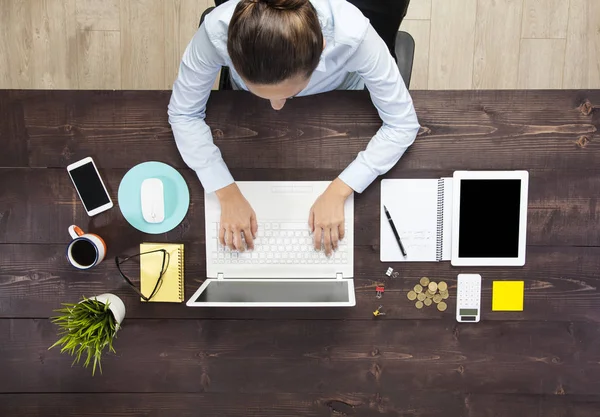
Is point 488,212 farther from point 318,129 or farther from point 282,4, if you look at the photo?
point 282,4

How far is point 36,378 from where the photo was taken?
1222 millimetres

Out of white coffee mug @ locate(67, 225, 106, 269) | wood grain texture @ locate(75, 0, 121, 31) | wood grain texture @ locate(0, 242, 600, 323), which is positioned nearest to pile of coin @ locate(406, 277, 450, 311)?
wood grain texture @ locate(0, 242, 600, 323)

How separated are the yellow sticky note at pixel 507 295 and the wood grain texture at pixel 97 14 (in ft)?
4.95

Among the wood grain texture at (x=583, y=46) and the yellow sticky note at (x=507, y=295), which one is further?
the wood grain texture at (x=583, y=46)

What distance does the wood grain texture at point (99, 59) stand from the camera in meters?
1.66

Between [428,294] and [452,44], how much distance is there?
96 cm

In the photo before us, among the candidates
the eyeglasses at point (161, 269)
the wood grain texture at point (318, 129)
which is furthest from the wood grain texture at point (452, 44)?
the eyeglasses at point (161, 269)

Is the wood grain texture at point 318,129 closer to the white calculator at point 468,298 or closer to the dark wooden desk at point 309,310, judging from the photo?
the dark wooden desk at point 309,310

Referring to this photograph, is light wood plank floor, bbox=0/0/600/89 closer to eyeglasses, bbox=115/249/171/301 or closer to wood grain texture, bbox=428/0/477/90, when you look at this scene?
wood grain texture, bbox=428/0/477/90

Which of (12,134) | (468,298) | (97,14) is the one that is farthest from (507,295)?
(97,14)

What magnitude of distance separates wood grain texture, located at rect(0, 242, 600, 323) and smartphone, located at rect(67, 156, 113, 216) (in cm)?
6

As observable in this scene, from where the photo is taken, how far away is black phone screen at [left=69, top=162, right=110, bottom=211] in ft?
3.84

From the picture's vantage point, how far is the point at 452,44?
1652mm

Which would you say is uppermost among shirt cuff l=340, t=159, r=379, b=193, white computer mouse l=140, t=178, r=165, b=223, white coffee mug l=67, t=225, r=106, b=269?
shirt cuff l=340, t=159, r=379, b=193
